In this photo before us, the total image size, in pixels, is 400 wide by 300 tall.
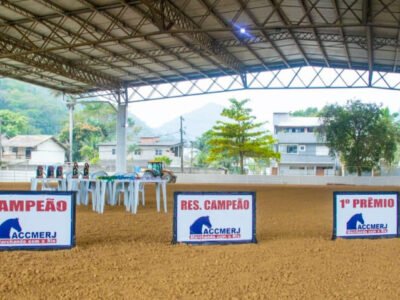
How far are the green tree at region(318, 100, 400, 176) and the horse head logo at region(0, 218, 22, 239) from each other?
2856cm

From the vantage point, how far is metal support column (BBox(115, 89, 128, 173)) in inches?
1116

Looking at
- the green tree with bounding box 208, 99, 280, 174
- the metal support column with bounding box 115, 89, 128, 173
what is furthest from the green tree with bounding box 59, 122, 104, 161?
the metal support column with bounding box 115, 89, 128, 173

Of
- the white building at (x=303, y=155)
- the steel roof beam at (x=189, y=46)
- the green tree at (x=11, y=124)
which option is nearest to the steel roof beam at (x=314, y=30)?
the steel roof beam at (x=189, y=46)

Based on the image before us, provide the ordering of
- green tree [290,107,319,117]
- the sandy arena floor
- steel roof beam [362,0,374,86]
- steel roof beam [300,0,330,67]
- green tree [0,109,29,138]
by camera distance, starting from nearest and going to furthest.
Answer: the sandy arena floor → steel roof beam [362,0,374,86] → steel roof beam [300,0,330,67] → green tree [0,109,29,138] → green tree [290,107,319,117]

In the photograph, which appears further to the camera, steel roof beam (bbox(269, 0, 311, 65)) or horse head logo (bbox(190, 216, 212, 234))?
steel roof beam (bbox(269, 0, 311, 65))

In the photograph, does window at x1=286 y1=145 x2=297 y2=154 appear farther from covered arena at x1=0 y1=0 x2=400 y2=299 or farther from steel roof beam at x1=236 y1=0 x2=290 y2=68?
steel roof beam at x1=236 y1=0 x2=290 y2=68

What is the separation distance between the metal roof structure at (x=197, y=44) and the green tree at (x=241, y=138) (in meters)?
8.06

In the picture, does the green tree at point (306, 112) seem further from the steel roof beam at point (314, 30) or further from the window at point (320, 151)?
the steel roof beam at point (314, 30)

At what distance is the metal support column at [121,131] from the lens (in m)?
28.3

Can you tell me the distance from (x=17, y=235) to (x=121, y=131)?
23646mm

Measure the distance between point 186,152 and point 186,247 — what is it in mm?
68871

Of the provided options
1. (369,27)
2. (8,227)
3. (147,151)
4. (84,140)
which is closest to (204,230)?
(8,227)

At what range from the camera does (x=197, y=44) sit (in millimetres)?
19969

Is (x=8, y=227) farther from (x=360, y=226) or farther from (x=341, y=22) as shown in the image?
(x=341, y=22)
